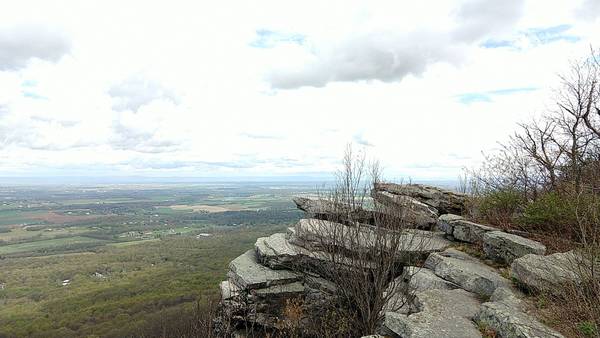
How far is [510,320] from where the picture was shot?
715cm

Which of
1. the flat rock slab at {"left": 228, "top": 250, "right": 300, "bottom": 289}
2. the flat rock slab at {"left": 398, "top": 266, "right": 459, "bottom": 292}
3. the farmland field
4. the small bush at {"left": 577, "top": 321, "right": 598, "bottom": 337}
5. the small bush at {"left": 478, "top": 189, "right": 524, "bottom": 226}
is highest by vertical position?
the small bush at {"left": 478, "top": 189, "right": 524, "bottom": 226}

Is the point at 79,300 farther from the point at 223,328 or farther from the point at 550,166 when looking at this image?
the point at 550,166

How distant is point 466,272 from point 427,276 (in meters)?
1.17

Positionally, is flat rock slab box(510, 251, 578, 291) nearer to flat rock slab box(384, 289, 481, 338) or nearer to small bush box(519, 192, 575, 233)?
flat rock slab box(384, 289, 481, 338)

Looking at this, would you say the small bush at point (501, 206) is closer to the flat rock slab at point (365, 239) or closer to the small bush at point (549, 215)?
the small bush at point (549, 215)

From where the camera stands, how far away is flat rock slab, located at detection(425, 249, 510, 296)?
9.96m

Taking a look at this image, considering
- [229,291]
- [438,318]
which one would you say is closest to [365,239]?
[438,318]

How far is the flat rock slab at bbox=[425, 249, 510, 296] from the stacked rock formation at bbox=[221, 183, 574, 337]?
27mm

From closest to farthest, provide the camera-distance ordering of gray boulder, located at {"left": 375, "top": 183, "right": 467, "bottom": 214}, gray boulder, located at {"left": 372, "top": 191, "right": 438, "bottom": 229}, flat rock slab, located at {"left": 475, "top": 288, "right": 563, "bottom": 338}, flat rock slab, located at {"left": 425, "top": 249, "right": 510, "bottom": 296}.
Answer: flat rock slab, located at {"left": 475, "top": 288, "right": 563, "bottom": 338}
flat rock slab, located at {"left": 425, "top": 249, "right": 510, "bottom": 296}
gray boulder, located at {"left": 372, "top": 191, "right": 438, "bottom": 229}
gray boulder, located at {"left": 375, "top": 183, "right": 467, "bottom": 214}

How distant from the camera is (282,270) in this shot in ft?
49.4

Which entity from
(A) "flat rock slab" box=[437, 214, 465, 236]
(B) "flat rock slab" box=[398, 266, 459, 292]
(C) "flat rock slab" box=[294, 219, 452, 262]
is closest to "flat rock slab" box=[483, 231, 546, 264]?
(C) "flat rock slab" box=[294, 219, 452, 262]

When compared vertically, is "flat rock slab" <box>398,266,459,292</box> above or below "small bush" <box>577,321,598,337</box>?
below

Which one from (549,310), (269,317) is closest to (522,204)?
(549,310)

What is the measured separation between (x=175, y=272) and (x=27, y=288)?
4365 centimetres
